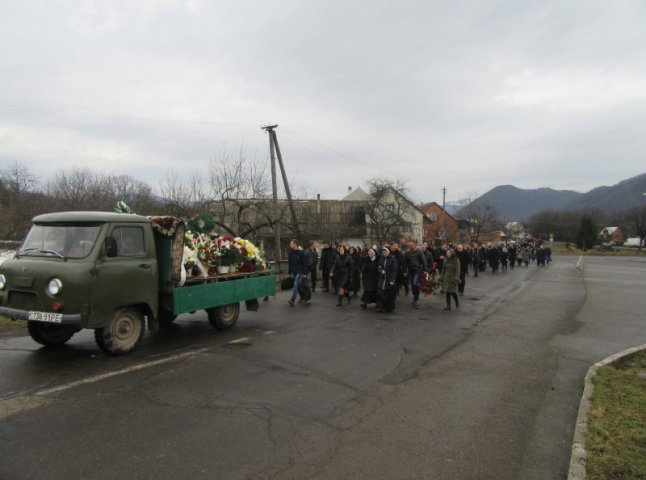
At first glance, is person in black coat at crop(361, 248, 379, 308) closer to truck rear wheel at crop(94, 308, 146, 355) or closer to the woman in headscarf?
the woman in headscarf

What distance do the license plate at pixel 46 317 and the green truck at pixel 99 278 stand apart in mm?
13

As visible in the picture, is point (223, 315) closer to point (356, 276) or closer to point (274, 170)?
point (356, 276)

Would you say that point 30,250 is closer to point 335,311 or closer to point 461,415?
point 461,415

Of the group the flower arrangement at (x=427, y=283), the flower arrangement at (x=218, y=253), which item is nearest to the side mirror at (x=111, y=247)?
the flower arrangement at (x=218, y=253)

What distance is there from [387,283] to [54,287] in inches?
316

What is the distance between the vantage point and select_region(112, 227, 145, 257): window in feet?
22.9

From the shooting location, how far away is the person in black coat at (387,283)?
12039 mm

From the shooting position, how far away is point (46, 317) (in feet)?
20.1

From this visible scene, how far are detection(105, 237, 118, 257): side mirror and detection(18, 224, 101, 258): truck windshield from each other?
0.17 m

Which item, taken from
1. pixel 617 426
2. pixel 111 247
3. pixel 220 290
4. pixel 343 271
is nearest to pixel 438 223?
pixel 343 271

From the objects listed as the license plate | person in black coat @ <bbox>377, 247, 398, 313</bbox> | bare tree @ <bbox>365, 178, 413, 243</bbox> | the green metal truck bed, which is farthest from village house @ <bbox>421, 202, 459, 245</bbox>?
the license plate

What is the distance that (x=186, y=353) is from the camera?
7199mm

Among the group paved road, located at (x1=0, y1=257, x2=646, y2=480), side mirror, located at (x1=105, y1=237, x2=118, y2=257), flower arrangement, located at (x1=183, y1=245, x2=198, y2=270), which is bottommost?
paved road, located at (x1=0, y1=257, x2=646, y2=480)

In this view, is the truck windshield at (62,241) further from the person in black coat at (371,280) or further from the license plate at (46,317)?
the person in black coat at (371,280)
